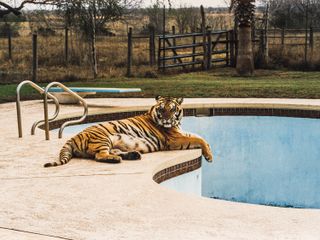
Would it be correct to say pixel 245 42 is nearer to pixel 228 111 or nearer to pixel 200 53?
pixel 200 53

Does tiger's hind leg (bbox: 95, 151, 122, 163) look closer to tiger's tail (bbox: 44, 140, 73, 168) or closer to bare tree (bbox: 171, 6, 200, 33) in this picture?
tiger's tail (bbox: 44, 140, 73, 168)

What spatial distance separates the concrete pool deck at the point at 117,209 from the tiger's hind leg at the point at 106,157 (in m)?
0.08

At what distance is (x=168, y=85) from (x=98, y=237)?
11.6m

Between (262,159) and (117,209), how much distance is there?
5346 mm

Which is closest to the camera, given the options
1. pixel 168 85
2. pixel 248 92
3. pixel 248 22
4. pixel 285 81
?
pixel 248 92

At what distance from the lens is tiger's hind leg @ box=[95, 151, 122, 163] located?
22.6ft

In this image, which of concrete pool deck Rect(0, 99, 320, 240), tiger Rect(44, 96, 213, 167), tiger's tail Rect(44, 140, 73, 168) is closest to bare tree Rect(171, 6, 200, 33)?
tiger Rect(44, 96, 213, 167)

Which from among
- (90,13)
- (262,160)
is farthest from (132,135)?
(90,13)

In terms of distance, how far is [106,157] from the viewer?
692 cm

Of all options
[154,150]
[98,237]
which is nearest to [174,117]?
[154,150]

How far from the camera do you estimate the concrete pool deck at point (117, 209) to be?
4676 millimetres

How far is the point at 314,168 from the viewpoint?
9852 millimetres

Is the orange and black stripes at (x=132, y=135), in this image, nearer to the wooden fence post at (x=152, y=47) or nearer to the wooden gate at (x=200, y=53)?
the wooden gate at (x=200, y=53)

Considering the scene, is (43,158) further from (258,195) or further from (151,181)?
(258,195)
